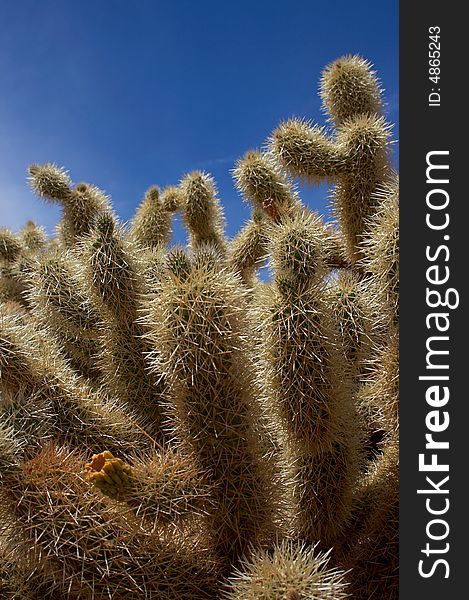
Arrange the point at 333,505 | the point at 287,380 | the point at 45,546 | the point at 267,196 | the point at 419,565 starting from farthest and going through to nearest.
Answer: the point at 267,196 < the point at 333,505 < the point at 287,380 < the point at 45,546 < the point at 419,565

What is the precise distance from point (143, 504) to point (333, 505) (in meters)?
0.91

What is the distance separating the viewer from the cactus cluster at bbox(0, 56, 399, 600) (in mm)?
2217

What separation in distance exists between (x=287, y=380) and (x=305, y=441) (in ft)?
1.01

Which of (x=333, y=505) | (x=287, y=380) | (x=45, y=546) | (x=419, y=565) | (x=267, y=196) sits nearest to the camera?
(x=419, y=565)

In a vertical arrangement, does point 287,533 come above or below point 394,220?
below

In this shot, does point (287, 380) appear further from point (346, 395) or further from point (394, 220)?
point (394, 220)

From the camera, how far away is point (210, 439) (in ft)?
7.72

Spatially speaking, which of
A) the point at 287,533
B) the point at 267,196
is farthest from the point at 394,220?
the point at 267,196

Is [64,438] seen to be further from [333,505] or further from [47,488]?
[333,505]

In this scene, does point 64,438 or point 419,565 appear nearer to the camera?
point 419,565

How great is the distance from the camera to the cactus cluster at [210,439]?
2217mm

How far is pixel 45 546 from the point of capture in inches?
85.6

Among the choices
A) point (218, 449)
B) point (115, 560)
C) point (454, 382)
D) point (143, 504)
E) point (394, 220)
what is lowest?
point (115, 560)

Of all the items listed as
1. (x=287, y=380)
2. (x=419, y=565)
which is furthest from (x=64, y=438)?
(x=419, y=565)
